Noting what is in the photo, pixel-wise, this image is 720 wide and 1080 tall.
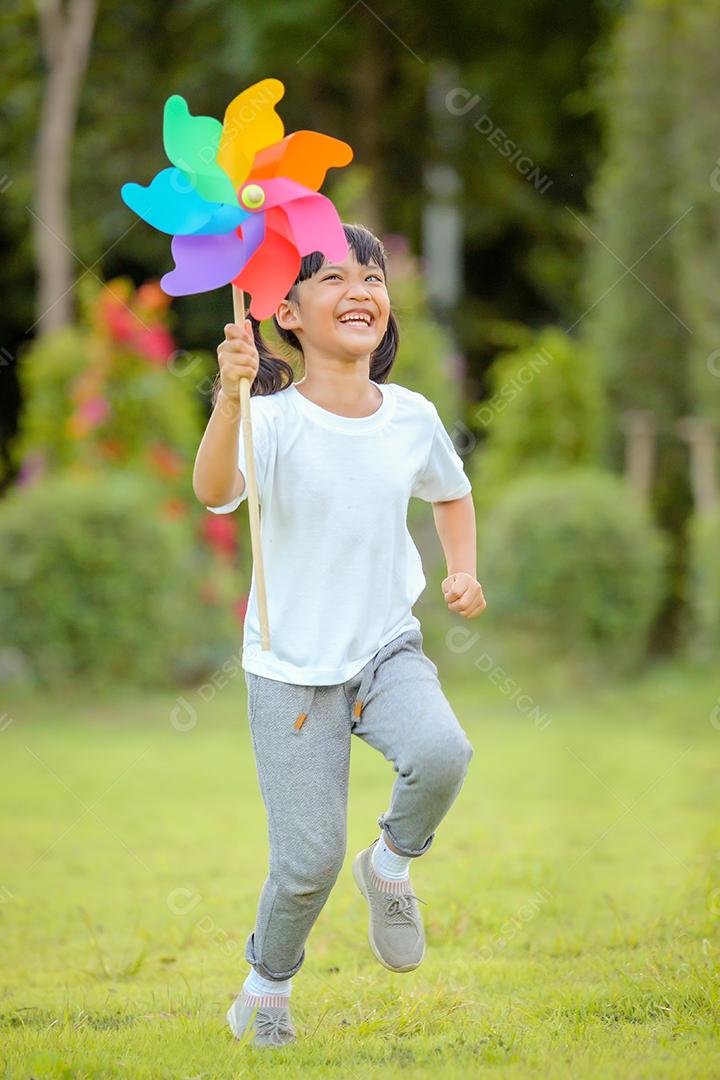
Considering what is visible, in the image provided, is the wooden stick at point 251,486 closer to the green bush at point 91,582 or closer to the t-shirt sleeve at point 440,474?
the t-shirt sleeve at point 440,474

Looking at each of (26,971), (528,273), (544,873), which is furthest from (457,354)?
(26,971)

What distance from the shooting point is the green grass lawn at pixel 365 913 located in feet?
10.0

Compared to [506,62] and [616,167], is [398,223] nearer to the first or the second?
[506,62]

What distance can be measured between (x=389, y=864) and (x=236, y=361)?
1.19m

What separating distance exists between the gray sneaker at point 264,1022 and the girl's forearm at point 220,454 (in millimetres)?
1146

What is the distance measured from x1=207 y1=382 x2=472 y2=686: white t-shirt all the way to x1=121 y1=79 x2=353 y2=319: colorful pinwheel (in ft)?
0.97

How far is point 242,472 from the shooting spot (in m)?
3.07

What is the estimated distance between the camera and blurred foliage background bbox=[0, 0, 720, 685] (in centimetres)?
946

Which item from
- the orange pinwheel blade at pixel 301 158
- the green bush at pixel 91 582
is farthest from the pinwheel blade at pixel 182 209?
the green bush at pixel 91 582

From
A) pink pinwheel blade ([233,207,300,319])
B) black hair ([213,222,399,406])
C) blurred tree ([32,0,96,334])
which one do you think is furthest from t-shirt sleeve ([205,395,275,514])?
blurred tree ([32,0,96,334])

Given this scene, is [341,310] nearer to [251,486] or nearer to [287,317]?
[287,317]

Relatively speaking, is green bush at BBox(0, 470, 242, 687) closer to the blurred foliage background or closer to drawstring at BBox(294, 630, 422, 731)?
the blurred foliage background

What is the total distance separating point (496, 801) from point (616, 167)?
6.99 m

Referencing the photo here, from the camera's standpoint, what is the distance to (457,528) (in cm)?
349
